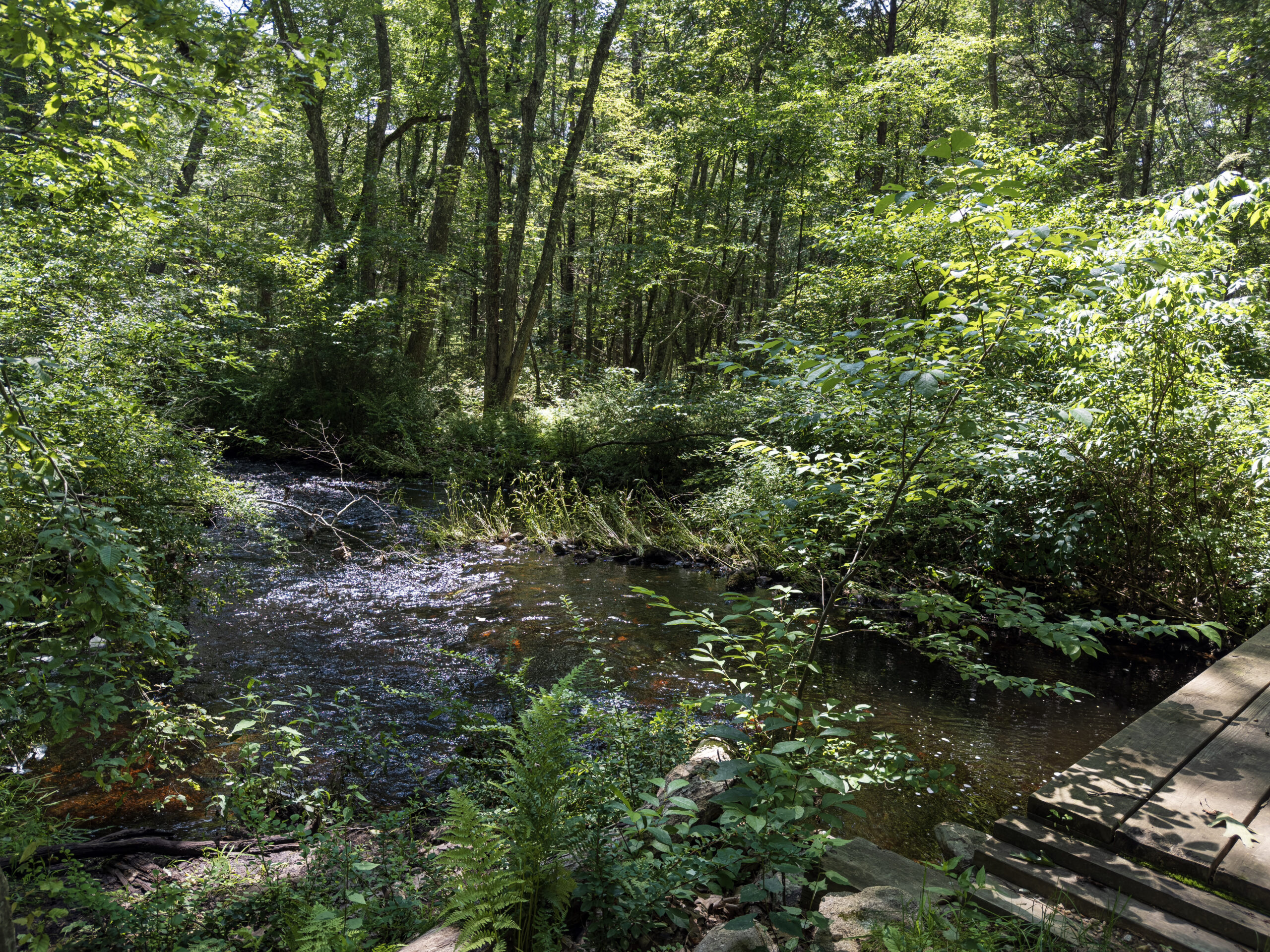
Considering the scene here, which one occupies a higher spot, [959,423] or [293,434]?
[959,423]

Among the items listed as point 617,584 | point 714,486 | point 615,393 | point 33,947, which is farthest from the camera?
point 615,393

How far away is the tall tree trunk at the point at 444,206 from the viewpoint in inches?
646

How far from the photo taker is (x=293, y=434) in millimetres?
14898

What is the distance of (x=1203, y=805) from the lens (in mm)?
2449

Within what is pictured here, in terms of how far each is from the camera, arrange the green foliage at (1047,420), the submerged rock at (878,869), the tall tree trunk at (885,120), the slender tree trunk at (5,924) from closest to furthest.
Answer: the slender tree trunk at (5,924) → the green foliage at (1047,420) → the submerged rock at (878,869) → the tall tree trunk at (885,120)

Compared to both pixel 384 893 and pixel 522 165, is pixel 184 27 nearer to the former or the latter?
pixel 384 893

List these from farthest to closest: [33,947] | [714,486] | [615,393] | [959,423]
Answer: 1. [615,393]
2. [714,486]
3. [959,423]
4. [33,947]

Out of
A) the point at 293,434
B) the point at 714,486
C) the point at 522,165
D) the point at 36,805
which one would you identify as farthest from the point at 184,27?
the point at 293,434

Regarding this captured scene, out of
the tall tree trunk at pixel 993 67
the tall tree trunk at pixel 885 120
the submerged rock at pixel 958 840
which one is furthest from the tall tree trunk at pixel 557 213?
the submerged rock at pixel 958 840

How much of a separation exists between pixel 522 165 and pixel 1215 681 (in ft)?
47.0

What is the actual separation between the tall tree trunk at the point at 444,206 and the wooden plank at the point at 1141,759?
15.9m

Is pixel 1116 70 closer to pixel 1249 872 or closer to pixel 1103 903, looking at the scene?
pixel 1249 872

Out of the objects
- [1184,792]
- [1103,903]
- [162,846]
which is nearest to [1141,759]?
[1184,792]

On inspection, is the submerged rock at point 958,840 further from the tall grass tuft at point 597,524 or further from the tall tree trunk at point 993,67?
the tall tree trunk at point 993,67
